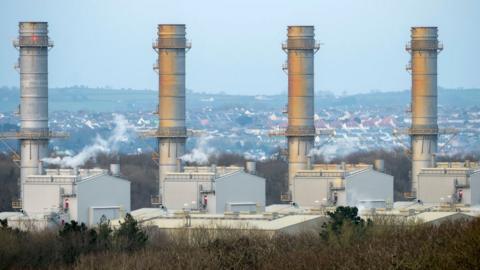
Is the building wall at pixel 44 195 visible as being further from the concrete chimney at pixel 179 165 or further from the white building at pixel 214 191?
A: the concrete chimney at pixel 179 165

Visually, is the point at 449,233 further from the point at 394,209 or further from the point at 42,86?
the point at 42,86

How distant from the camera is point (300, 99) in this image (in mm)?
107125

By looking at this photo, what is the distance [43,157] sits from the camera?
104 meters

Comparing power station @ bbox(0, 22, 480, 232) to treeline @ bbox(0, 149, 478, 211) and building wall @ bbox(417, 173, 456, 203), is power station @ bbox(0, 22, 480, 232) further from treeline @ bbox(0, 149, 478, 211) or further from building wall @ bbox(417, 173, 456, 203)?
treeline @ bbox(0, 149, 478, 211)

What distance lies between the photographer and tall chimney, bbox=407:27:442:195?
108188 mm

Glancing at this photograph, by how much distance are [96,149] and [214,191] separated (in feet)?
119

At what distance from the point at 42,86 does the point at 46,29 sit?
324 centimetres

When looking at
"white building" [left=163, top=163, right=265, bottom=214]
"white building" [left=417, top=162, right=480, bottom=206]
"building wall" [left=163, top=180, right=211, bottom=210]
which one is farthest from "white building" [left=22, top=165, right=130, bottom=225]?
"white building" [left=417, top=162, right=480, bottom=206]

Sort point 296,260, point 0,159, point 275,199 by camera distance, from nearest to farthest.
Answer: point 296,260 < point 275,199 < point 0,159

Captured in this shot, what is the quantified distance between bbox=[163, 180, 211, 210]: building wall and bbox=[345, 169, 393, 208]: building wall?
797cm

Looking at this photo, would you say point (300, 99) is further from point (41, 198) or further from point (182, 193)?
point (41, 198)

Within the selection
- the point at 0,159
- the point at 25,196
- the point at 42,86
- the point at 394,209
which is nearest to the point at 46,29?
the point at 42,86

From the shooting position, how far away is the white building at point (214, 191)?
100000mm

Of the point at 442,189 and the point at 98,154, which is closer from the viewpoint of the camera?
the point at 442,189
